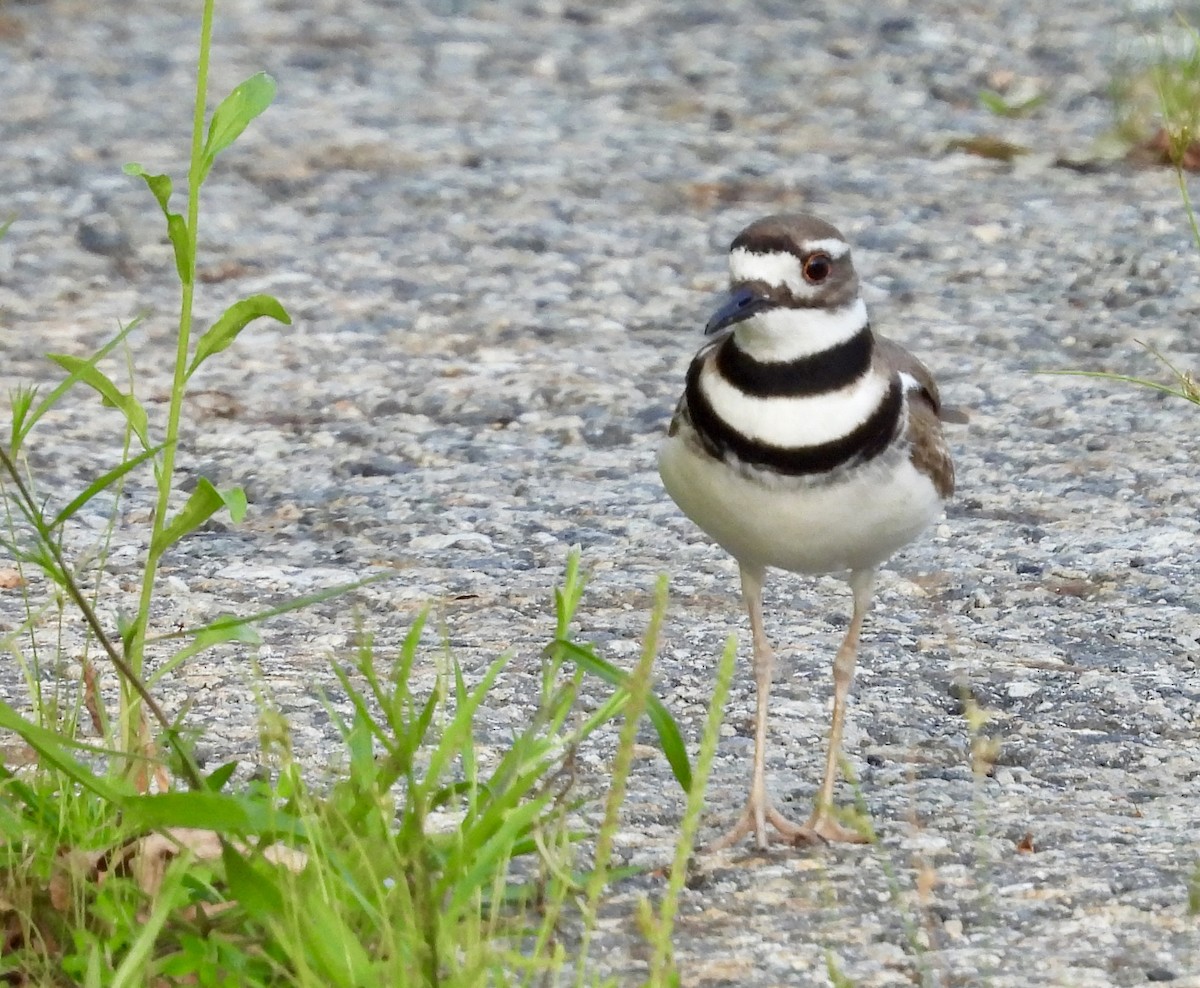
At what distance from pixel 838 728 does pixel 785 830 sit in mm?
281

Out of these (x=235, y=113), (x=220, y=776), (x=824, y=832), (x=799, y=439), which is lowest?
(x=824, y=832)

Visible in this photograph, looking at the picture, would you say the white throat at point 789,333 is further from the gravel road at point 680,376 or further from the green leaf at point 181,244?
the green leaf at point 181,244

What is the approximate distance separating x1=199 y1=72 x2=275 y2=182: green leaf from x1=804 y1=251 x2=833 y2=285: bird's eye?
1164mm

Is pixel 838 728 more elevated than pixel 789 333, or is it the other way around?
pixel 789 333

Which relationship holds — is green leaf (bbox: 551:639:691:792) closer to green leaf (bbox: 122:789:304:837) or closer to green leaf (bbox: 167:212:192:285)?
green leaf (bbox: 122:789:304:837)

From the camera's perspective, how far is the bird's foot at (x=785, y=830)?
3584 mm

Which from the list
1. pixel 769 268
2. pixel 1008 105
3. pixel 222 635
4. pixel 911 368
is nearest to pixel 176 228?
pixel 222 635

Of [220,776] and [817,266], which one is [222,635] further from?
[817,266]

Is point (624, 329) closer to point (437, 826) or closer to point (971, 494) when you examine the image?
point (971, 494)

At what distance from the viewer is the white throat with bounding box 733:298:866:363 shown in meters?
3.73

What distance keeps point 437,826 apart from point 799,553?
0.85 meters

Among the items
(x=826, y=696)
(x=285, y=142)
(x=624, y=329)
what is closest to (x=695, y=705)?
(x=826, y=696)

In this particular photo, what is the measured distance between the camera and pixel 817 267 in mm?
3795

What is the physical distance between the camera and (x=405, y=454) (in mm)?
5867
